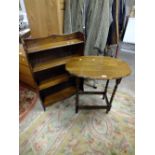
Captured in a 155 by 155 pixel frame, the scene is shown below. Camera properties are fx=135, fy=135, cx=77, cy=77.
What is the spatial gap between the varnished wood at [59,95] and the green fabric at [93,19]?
74cm

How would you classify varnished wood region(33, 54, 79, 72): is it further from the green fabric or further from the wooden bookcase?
the green fabric

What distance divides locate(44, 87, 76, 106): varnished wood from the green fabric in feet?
2.44

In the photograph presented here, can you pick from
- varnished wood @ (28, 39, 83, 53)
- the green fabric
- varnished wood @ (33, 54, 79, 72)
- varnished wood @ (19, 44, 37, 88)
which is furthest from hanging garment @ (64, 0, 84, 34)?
varnished wood @ (19, 44, 37, 88)

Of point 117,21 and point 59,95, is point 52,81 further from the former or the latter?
point 117,21

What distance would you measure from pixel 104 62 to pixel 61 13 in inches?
33.9

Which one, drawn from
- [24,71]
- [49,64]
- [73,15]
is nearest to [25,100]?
[24,71]

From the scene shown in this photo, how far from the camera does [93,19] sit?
190 centimetres

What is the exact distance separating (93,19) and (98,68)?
0.85 m

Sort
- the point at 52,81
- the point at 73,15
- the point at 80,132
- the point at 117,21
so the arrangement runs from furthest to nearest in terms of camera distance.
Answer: the point at 117,21, the point at 73,15, the point at 52,81, the point at 80,132

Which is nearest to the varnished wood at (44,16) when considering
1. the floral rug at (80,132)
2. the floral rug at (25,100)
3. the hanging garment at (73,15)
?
the hanging garment at (73,15)

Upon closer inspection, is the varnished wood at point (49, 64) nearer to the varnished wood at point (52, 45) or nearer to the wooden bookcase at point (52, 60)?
the wooden bookcase at point (52, 60)

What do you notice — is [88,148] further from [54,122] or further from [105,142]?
[54,122]

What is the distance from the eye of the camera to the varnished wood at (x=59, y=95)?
6.18 feet

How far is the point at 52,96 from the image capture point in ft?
6.41
